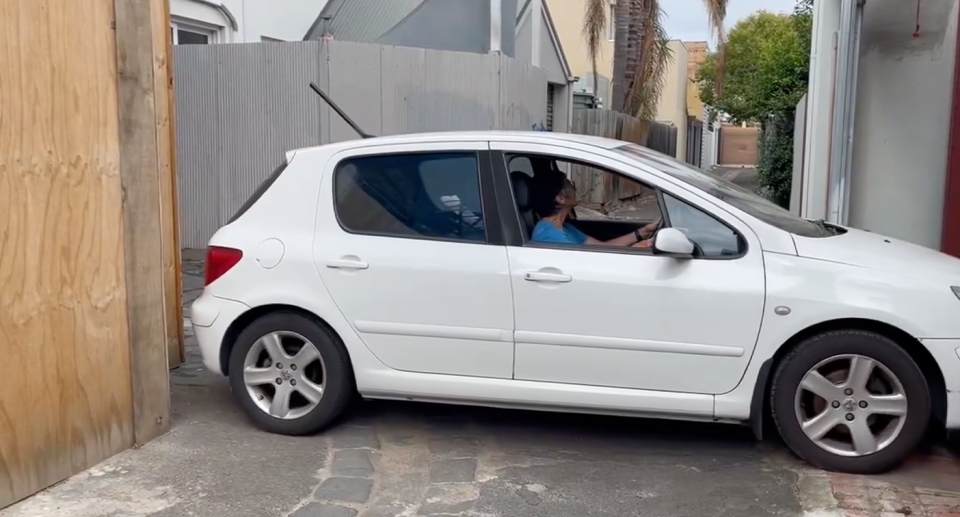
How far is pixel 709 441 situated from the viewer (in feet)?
17.3

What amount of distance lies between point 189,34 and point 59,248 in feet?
29.8

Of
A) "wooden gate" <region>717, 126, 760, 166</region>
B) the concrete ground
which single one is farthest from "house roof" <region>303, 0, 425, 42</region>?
"wooden gate" <region>717, 126, 760, 166</region>

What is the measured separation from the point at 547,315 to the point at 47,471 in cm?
253

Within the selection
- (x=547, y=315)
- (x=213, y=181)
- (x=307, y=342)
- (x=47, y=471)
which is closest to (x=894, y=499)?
(x=547, y=315)

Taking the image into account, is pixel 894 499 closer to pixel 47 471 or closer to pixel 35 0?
pixel 47 471

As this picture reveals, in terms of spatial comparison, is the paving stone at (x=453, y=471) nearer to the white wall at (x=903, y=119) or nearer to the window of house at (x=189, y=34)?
the white wall at (x=903, y=119)

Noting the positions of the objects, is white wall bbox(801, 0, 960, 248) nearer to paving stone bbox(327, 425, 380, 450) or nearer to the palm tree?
paving stone bbox(327, 425, 380, 450)

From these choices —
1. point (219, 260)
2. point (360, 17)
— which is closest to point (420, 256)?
point (219, 260)

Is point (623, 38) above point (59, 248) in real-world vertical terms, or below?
above

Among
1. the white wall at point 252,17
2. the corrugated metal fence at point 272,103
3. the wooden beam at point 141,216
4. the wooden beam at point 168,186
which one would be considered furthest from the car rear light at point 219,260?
the white wall at point 252,17

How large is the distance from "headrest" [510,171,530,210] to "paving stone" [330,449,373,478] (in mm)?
1571

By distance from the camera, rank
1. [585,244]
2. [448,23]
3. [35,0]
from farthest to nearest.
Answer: [448,23], [585,244], [35,0]

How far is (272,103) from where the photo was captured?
36.5 feet

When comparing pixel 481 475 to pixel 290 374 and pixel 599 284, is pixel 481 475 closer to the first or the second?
pixel 599 284
